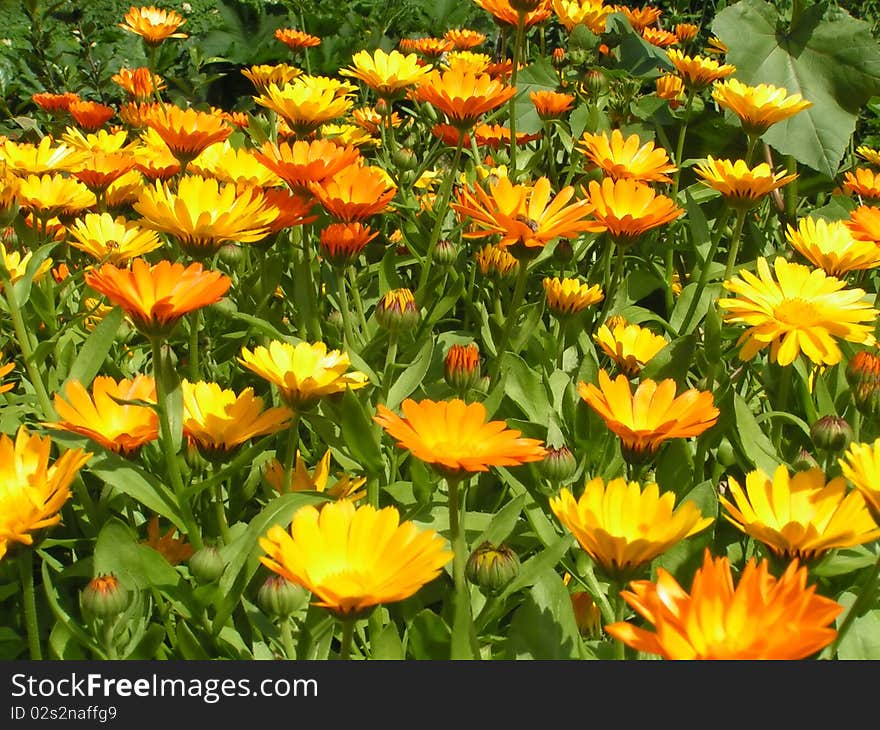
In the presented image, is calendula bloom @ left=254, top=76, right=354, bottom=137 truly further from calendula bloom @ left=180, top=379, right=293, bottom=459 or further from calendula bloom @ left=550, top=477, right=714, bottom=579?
calendula bloom @ left=550, top=477, right=714, bottom=579

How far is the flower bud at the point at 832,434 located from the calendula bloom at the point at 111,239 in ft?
4.13

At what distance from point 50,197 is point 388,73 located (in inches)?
33.4

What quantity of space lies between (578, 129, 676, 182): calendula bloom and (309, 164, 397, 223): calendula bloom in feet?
1.76

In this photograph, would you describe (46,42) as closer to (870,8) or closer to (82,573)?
(82,573)

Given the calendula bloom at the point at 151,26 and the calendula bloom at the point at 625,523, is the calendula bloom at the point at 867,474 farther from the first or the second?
the calendula bloom at the point at 151,26

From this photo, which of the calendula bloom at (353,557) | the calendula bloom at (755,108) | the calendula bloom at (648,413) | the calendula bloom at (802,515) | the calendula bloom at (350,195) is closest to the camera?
the calendula bloom at (353,557)

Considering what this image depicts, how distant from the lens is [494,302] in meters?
2.17

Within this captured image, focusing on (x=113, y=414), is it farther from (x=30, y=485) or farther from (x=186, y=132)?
(x=186, y=132)

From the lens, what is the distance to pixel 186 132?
6.25 ft

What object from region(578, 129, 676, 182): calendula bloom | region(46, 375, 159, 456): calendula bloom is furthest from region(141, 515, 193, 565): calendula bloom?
region(578, 129, 676, 182): calendula bloom

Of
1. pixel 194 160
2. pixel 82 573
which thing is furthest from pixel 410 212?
pixel 82 573

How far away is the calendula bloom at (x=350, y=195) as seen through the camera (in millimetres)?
1671

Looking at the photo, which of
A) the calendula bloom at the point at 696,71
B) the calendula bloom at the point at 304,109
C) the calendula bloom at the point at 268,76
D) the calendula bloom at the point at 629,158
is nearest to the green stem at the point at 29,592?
the calendula bloom at the point at 304,109

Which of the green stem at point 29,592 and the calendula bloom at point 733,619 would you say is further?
the green stem at point 29,592
